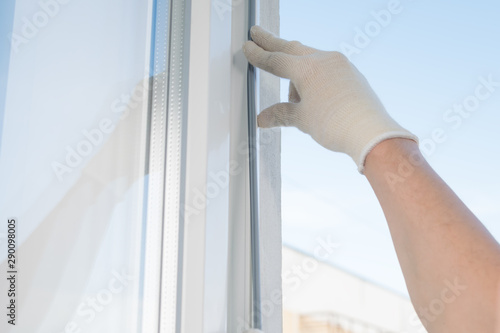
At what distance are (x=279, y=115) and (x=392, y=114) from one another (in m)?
0.17

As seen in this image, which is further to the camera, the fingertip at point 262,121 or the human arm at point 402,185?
the fingertip at point 262,121

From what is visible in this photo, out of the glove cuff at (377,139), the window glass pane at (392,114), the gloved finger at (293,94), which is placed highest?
the window glass pane at (392,114)

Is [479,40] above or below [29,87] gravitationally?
above

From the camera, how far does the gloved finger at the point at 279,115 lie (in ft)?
2.27

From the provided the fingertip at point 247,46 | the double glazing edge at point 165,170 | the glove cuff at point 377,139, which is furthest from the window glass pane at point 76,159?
the glove cuff at point 377,139

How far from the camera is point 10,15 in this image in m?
0.39

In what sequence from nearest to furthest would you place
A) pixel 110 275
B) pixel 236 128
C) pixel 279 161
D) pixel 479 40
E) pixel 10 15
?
1. pixel 10 15
2. pixel 110 275
3. pixel 236 128
4. pixel 279 161
5. pixel 479 40

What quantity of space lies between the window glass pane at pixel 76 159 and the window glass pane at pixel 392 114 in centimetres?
31

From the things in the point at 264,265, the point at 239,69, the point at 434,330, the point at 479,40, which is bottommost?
the point at 434,330

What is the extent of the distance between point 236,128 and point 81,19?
0.26 meters

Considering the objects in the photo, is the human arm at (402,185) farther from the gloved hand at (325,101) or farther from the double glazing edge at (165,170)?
the double glazing edge at (165,170)

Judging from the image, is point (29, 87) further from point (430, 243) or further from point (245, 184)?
point (430, 243)

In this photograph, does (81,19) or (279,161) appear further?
(279,161)

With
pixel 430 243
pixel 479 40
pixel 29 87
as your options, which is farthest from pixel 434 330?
pixel 479 40
